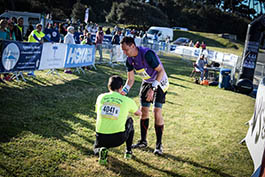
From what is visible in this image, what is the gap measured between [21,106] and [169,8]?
68.5 metres

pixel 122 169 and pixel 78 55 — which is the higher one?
A: pixel 78 55

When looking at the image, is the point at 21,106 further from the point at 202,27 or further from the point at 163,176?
the point at 202,27

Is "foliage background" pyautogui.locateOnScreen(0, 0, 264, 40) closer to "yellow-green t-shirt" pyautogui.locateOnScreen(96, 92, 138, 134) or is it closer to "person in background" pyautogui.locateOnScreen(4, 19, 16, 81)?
"person in background" pyautogui.locateOnScreen(4, 19, 16, 81)

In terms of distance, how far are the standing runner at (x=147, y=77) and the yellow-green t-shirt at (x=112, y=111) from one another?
0.56 m

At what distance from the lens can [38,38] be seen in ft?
33.2

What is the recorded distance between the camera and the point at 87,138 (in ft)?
16.1

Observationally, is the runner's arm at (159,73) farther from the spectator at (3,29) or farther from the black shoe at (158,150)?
the spectator at (3,29)

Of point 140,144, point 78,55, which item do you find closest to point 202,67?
point 78,55

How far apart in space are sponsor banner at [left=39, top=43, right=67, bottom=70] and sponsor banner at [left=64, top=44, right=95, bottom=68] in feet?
1.16

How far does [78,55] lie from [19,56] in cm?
373

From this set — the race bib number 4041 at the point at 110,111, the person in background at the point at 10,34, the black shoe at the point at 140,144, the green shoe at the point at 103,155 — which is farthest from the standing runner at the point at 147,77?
the person in background at the point at 10,34

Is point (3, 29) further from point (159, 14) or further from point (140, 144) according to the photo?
point (159, 14)

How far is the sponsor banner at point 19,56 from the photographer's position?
7.41 m

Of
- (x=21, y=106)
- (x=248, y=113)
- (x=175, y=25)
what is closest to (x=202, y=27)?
(x=175, y=25)
